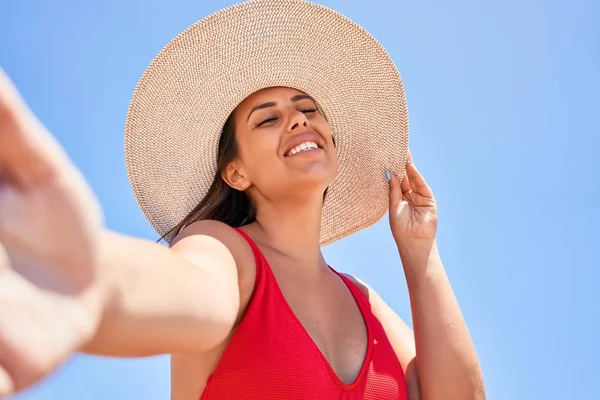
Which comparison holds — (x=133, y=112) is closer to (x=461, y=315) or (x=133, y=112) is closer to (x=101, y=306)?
(x=461, y=315)

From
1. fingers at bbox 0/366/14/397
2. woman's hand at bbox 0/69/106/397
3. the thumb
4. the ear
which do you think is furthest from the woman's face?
fingers at bbox 0/366/14/397

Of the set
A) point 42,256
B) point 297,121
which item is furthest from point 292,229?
point 42,256

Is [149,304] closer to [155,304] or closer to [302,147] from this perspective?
[155,304]

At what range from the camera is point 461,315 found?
3.09 meters

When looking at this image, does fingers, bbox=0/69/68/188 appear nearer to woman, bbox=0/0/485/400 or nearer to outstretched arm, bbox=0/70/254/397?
outstretched arm, bbox=0/70/254/397

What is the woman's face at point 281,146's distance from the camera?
119 inches

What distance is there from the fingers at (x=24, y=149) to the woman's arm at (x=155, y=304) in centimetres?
22

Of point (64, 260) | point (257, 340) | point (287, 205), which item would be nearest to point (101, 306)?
point (64, 260)

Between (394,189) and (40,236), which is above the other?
(394,189)

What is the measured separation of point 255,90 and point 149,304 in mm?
2136

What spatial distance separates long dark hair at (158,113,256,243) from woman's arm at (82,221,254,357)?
1.68 metres

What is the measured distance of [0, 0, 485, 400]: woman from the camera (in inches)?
99.3

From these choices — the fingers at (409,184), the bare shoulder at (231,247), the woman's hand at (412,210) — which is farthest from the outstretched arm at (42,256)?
the fingers at (409,184)

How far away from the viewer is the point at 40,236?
80 centimetres
